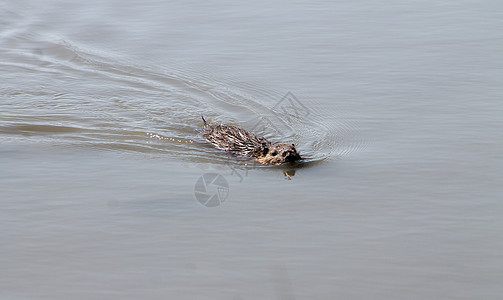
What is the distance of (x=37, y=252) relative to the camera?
6789 millimetres

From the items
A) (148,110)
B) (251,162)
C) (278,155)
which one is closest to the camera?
(278,155)

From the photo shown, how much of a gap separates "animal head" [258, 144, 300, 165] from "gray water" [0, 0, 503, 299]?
0.36 feet

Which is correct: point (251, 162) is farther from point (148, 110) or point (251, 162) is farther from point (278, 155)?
point (148, 110)

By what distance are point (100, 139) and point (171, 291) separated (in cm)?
421

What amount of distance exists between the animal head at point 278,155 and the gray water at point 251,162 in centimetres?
11

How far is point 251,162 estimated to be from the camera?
905cm

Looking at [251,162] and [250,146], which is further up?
[250,146]

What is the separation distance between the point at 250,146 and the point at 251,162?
0.21 meters

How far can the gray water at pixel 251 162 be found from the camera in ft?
21.2

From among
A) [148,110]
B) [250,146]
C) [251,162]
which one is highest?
[148,110]

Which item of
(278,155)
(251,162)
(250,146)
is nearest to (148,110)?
(250,146)

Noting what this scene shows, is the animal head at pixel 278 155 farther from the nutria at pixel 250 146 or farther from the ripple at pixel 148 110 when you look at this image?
the ripple at pixel 148 110

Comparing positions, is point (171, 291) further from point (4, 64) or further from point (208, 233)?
point (4, 64)

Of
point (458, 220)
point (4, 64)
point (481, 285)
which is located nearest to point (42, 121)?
point (4, 64)
